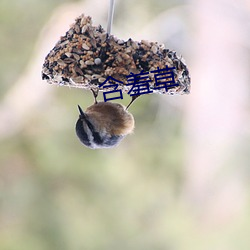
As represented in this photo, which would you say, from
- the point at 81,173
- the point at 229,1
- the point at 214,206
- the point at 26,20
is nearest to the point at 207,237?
the point at 214,206

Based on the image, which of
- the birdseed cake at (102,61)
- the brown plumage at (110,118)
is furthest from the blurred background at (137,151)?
the birdseed cake at (102,61)

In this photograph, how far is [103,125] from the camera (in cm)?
130

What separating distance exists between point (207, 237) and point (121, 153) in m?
0.86

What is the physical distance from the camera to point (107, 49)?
3.79 feet

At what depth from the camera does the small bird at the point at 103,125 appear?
1.27 meters

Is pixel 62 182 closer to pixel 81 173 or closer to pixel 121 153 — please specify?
pixel 81 173

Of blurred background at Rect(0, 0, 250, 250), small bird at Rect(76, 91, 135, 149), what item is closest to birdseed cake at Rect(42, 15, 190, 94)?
small bird at Rect(76, 91, 135, 149)

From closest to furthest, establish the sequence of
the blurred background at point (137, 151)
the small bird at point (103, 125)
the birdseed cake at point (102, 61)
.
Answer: the birdseed cake at point (102, 61)
the small bird at point (103, 125)
the blurred background at point (137, 151)

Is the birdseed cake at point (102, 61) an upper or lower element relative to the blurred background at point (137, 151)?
lower

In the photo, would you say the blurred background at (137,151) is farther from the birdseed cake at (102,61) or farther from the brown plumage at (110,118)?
the birdseed cake at (102,61)

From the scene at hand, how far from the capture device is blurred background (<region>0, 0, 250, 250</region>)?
3.29m

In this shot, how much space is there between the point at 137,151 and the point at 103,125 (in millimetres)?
2359

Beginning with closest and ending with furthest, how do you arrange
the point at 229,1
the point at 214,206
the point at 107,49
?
1. the point at 107,49
2. the point at 229,1
3. the point at 214,206

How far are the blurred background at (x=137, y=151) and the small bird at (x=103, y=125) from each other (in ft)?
6.55
